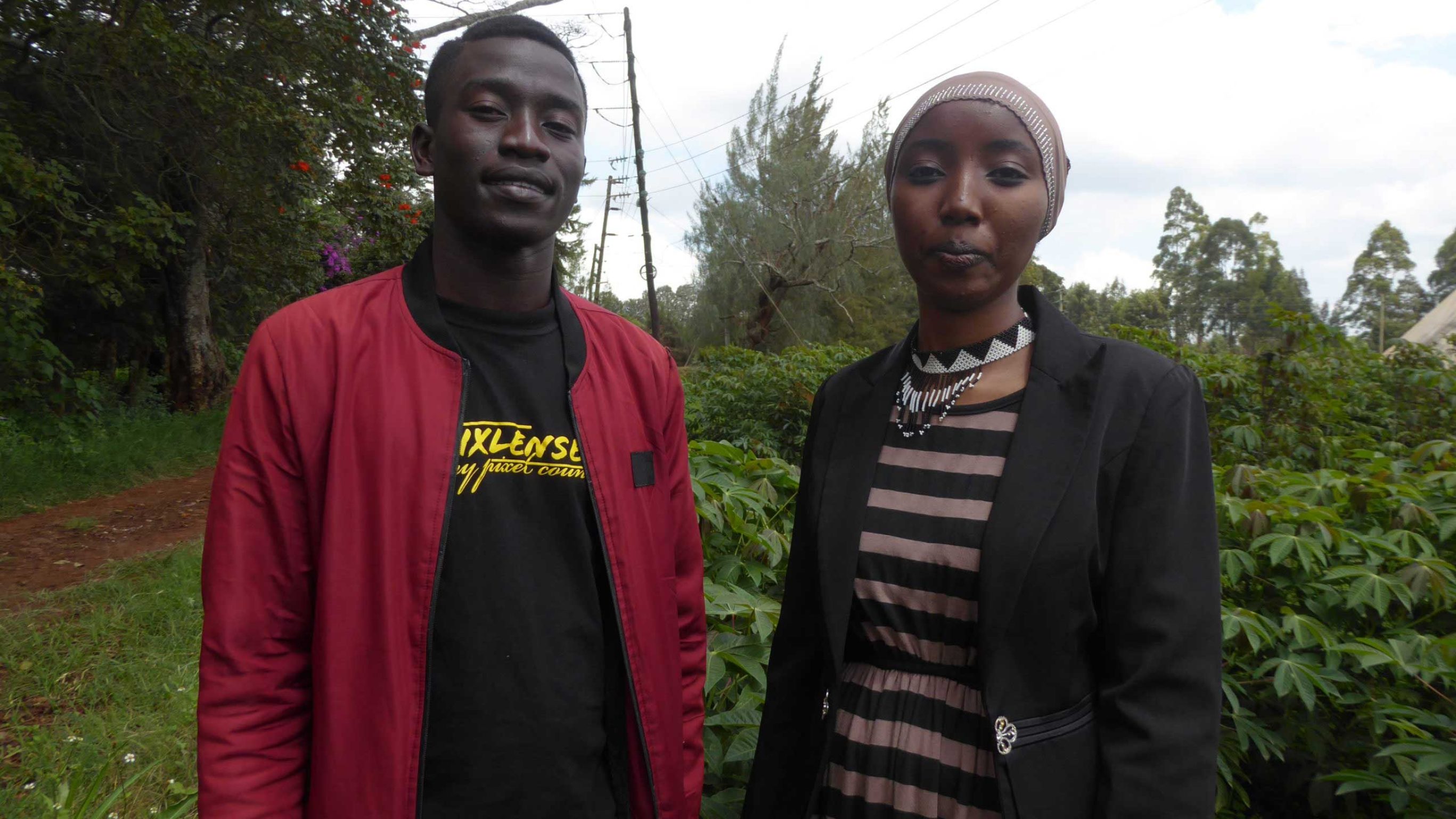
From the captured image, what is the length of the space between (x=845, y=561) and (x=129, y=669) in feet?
13.6

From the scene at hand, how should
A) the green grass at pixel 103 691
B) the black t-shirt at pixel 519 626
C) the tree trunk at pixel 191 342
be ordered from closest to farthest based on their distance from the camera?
the black t-shirt at pixel 519 626 → the green grass at pixel 103 691 → the tree trunk at pixel 191 342

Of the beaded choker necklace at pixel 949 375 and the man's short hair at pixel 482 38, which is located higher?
the man's short hair at pixel 482 38

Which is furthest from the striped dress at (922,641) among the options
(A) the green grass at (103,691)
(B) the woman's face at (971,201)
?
(A) the green grass at (103,691)

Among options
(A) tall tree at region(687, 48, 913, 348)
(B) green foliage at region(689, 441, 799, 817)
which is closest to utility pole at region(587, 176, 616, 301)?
(A) tall tree at region(687, 48, 913, 348)

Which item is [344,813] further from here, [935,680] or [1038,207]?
[1038,207]

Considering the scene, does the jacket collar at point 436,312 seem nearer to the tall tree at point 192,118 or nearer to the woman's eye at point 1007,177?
the woman's eye at point 1007,177

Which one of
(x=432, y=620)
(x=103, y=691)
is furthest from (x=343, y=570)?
(x=103, y=691)

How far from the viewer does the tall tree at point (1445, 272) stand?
46.4 m

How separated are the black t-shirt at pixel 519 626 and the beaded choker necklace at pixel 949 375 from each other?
568 mm

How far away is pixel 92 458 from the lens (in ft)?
27.8

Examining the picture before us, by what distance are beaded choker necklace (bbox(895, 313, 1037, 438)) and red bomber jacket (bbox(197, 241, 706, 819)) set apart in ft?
1.71

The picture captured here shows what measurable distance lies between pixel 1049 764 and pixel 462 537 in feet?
3.04

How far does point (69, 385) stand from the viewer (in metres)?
7.34

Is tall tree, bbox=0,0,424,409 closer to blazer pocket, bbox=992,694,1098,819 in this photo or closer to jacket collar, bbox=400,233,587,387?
jacket collar, bbox=400,233,587,387
